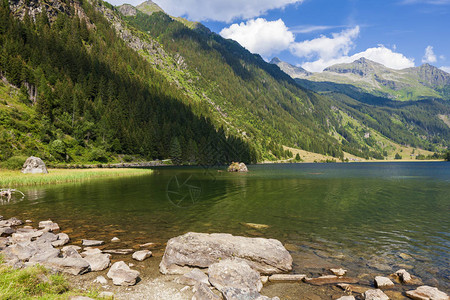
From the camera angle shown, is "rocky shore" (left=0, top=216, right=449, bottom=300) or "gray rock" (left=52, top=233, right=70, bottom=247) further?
"gray rock" (left=52, top=233, right=70, bottom=247)

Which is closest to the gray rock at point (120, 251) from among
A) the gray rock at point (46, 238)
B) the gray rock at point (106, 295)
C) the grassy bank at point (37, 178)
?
the gray rock at point (46, 238)

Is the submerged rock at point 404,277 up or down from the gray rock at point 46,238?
down

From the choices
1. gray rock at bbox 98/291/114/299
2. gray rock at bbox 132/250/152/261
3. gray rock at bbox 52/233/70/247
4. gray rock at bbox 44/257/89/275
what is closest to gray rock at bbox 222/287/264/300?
gray rock at bbox 98/291/114/299

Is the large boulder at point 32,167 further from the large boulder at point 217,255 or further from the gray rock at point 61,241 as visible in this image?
the large boulder at point 217,255

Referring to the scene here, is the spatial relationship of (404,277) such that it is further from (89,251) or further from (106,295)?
(89,251)

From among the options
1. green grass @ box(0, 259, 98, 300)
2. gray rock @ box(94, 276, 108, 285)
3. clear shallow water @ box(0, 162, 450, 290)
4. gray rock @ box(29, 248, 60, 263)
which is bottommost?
clear shallow water @ box(0, 162, 450, 290)

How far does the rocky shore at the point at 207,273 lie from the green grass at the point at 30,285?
1.75 metres

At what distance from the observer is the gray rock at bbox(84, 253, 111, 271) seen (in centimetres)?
1392

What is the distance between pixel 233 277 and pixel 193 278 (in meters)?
2.18

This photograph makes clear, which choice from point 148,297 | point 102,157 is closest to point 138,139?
point 102,157

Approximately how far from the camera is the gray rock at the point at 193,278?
494 inches

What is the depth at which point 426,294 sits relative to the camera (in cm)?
1100

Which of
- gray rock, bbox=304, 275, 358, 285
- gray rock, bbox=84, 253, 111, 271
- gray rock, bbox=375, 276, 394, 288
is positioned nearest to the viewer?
gray rock, bbox=375, 276, 394, 288

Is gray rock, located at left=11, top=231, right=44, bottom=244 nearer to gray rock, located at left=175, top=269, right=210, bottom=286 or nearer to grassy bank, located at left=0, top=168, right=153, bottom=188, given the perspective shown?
gray rock, located at left=175, top=269, right=210, bottom=286
